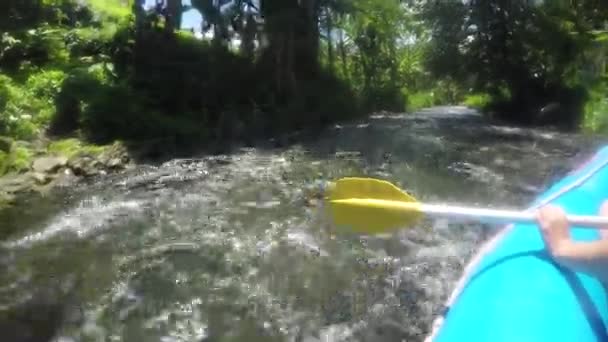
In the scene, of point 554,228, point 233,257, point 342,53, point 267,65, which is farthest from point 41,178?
point 342,53

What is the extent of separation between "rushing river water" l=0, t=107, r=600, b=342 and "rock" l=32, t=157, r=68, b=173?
2.17 feet

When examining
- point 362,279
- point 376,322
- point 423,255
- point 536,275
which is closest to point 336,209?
point 536,275

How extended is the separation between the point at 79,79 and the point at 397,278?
8.76 metres

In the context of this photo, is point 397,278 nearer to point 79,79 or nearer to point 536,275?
point 536,275

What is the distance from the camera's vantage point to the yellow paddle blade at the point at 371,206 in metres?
2.29

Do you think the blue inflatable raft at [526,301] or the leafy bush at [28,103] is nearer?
the blue inflatable raft at [526,301]

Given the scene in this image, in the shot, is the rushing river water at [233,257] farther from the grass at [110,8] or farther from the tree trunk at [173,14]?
the grass at [110,8]

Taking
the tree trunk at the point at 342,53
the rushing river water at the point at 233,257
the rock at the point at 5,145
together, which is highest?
the tree trunk at the point at 342,53

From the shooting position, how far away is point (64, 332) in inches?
170

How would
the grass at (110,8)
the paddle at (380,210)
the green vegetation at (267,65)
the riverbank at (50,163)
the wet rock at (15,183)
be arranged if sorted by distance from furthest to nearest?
1. the grass at (110,8)
2. the green vegetation at (267,65)
3. the riverbank at (50,163)
4. the wet rock at (15,183)
5. the paddle at (380,210)

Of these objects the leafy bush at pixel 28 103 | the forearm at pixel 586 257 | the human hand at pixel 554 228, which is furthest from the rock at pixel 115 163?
the forearm at pixel 586 257

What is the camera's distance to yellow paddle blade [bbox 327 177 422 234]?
2.29 m

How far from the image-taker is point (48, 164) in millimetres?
8953

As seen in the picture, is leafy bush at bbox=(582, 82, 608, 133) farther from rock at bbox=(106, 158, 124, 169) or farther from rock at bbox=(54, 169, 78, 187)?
rock at bbox=(54, 169, 78, 187)
